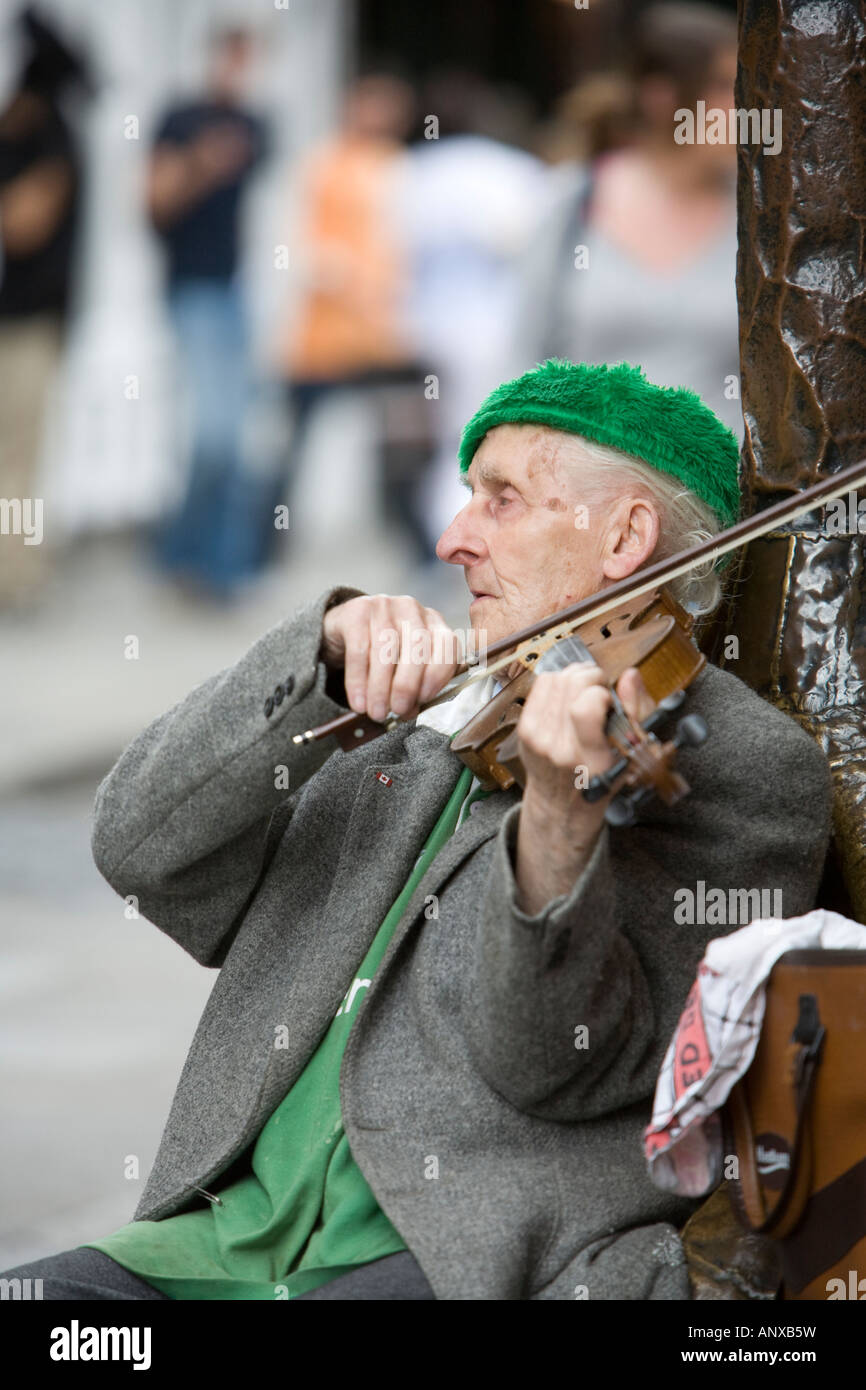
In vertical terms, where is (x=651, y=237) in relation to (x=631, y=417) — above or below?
above

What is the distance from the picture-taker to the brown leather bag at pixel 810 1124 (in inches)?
69.1

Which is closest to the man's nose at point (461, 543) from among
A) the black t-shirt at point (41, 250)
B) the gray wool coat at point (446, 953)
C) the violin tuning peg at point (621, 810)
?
the gray wool coat at point (446, 953)

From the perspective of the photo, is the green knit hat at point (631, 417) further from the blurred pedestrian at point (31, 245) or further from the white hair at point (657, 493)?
the blurred pedestrian at point (31, 245)

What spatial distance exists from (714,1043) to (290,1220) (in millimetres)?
607

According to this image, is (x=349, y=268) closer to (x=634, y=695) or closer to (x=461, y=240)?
(x=461, y=240)

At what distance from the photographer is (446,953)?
81.2 inches

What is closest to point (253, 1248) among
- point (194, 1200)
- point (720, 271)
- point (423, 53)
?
point (194, 1200)

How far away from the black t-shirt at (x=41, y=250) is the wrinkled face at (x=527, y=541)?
815 cm

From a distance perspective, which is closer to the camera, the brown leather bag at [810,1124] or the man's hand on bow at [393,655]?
the brown leather bag at [810,1124]

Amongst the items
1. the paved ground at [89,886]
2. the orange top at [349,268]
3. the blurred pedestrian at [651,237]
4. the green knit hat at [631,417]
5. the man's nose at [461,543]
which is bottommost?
the paved ground at [89,886]

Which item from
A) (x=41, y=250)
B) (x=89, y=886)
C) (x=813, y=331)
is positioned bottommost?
(x=89, y=886)

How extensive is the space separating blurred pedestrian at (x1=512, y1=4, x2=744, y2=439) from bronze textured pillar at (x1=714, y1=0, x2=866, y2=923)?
229 centimetres

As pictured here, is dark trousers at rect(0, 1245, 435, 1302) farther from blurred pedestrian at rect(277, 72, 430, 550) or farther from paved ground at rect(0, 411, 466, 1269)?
blurred pedestrian at rect(277, 72, 430, 550)

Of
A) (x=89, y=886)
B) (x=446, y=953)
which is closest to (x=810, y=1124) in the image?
(x=446, y=953)
